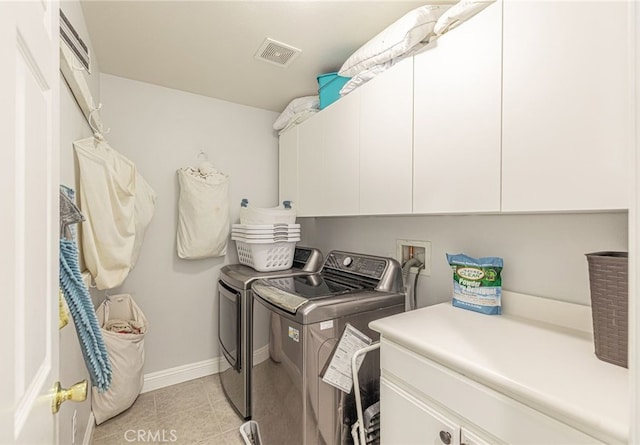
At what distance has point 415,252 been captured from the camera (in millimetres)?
1753

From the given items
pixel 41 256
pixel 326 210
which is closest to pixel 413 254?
pixel 326 210

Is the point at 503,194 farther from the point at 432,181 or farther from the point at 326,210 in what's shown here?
the point at 326,210

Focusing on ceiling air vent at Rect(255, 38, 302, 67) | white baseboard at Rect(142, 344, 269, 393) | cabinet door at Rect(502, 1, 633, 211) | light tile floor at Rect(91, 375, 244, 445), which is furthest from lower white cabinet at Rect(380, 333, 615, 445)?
ceiling air vent at Rect(255, 38, 302, 67)

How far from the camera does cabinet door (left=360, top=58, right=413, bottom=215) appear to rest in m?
1.36

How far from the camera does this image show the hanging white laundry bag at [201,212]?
222cm

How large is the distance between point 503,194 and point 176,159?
7.32 feet

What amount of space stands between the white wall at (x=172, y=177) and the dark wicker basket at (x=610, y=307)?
2282mm

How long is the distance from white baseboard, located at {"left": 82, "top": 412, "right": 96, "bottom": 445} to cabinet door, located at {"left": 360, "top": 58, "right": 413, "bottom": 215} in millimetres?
1924

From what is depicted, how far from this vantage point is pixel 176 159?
7.57 ft

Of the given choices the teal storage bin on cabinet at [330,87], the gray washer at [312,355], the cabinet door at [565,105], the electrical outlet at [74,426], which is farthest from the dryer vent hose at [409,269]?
the electrical outlet at [74,426]

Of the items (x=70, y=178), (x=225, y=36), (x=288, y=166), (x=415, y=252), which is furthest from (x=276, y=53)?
(x=415, y=252)

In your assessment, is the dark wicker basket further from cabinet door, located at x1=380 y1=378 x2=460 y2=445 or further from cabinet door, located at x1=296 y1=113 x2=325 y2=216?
cabinet door, located at x1=296 y1=113 x2=325 y2=216

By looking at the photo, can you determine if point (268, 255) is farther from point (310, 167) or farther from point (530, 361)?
point (530, 361)

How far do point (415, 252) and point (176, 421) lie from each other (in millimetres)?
1859
